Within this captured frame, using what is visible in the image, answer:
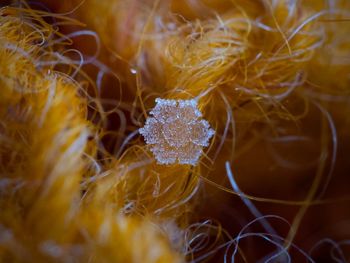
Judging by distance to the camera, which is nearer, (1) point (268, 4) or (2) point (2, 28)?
(2) point (2, 28)

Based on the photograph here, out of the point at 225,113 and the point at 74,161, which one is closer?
the point at 74,161

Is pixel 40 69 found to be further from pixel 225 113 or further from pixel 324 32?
pixel 324 32

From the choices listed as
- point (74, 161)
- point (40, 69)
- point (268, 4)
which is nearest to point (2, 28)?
point (40, 69)

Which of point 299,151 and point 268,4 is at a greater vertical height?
point 268,4

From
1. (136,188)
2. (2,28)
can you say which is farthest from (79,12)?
(136,188)

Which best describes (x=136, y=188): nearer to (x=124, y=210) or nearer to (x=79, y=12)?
(x=124, y=210)

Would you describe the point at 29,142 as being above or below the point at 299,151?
above
